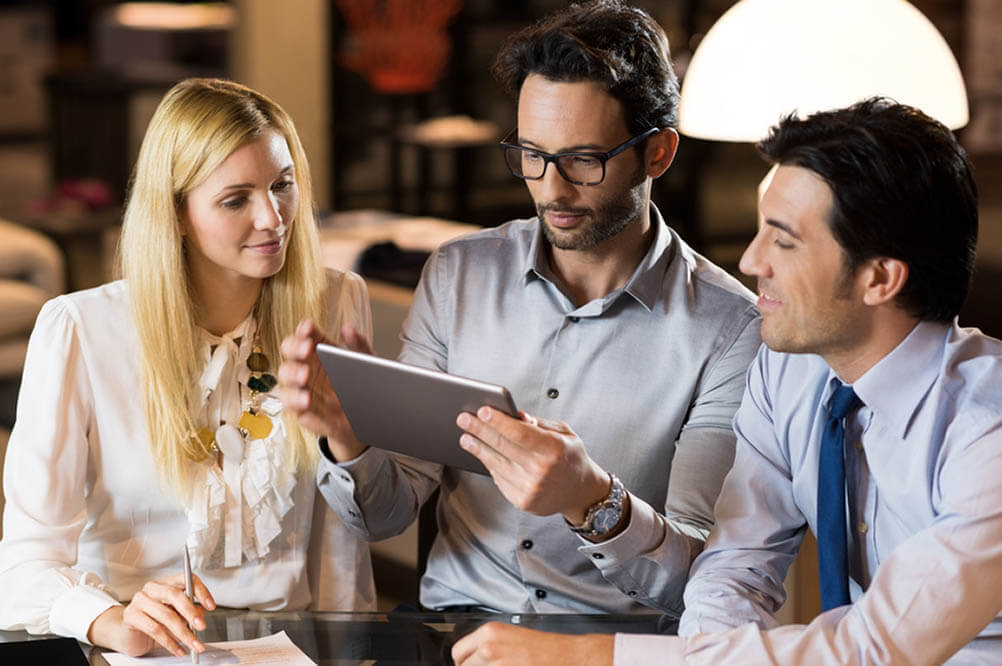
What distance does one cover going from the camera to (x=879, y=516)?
1.65 m

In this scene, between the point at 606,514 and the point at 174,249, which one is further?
the point at 174,249

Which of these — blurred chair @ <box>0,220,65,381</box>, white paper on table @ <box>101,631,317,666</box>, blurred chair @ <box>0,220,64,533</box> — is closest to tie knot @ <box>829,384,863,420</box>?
white paper on table @ <box>101,631,317,666</box>

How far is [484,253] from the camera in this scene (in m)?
→ 2.12

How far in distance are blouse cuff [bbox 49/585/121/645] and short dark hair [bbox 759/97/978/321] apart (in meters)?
1.00

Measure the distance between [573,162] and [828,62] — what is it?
792 mm

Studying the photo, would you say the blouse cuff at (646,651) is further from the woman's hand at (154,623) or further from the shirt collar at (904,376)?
the woman's hand at (154,623)

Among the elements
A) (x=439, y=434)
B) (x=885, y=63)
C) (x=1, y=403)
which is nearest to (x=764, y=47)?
(x=885, y=63)

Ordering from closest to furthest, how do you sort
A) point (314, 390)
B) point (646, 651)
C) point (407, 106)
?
point (646, 651)
point (314, 390)
point (407, 106)

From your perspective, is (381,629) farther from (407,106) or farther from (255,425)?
(407,106)

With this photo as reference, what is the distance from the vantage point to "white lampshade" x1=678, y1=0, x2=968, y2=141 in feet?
8.16

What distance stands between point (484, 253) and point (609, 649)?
79cm

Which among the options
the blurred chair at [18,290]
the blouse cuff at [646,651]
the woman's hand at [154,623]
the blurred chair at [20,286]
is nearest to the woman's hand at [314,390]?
the woman's hand at [154,623]

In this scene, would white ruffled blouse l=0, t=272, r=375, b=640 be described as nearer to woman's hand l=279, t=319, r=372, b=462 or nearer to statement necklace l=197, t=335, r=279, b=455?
statement necklace l=197, t=335, r=279, b=455

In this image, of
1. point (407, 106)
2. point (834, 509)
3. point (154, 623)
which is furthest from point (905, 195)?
point (407, 106)
